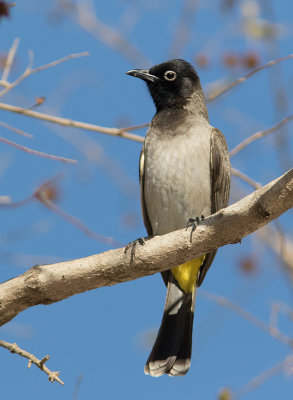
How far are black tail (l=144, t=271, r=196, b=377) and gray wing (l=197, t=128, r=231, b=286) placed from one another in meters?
0.34

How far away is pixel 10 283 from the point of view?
389 centimetres

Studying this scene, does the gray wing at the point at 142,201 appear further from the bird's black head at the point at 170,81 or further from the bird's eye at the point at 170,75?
the bird's eye at the point at 170,75

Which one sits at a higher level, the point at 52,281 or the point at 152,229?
the point at 152,229

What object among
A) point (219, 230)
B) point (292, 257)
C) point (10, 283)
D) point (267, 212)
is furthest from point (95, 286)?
point (292, 257)

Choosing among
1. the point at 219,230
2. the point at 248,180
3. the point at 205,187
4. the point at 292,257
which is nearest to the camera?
the point at 219,230

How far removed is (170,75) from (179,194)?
1.76 m

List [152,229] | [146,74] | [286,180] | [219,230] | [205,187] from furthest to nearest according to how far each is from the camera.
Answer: [146,74]
[152,229]
[205,187]
[219,230]
[286,180]

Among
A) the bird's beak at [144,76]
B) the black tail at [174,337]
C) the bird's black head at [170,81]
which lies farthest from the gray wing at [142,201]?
the bird's beak at [144,76]

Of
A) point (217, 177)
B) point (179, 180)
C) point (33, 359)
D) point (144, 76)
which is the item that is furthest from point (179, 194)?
point (33, 359)

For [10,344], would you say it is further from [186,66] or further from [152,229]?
[186,66]

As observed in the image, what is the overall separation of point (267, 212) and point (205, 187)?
1724 millimetres

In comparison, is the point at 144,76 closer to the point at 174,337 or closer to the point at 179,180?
the point at 179,180

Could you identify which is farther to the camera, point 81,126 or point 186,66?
point 186,66

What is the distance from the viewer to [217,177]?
5.37m
